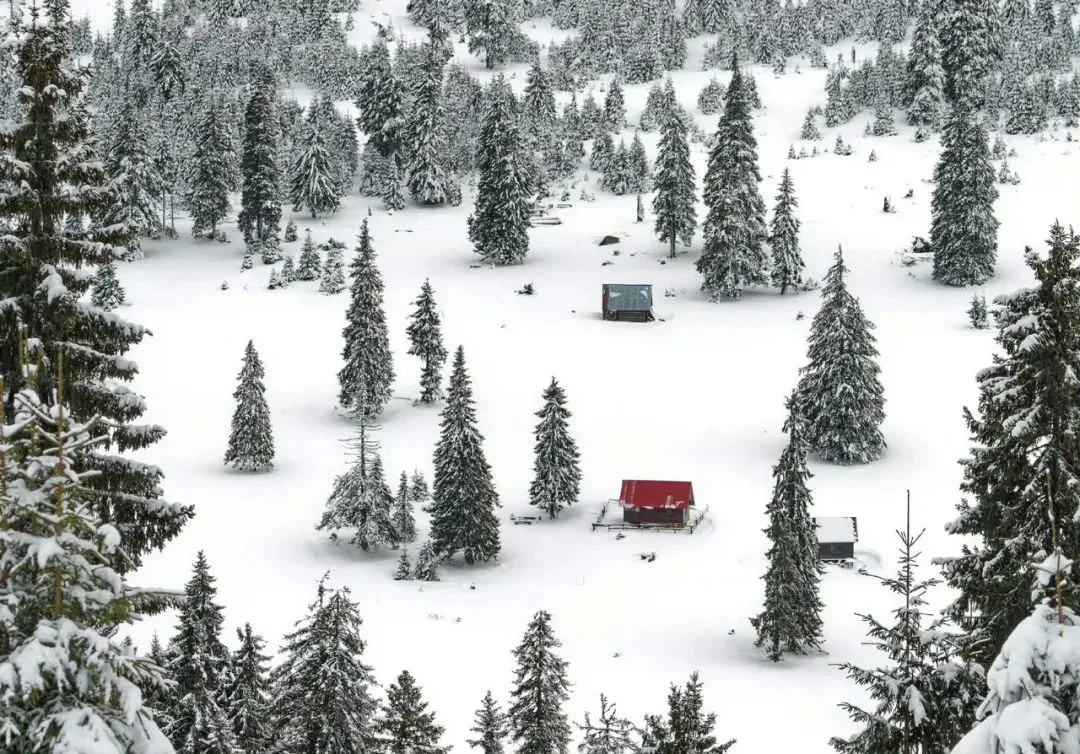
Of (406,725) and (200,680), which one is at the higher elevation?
(200,680)

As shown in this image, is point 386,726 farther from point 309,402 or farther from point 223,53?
point 223,53

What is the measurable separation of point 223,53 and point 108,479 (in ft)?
482

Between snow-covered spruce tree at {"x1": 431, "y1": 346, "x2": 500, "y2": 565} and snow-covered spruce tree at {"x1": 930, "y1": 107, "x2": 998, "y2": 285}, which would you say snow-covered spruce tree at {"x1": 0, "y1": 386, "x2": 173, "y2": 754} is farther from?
snow-covered spruce tree at {"x1": 930, "y1": 107, "x2": 998, "y2": 285}

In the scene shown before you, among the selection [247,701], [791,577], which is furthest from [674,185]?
[247,701]

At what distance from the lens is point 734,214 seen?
314 feet

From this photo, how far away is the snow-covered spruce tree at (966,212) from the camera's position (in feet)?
303

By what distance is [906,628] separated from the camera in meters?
20.3

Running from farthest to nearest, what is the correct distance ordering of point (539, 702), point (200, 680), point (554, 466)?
point (554, 466), point (539, 702), point (200, 680)

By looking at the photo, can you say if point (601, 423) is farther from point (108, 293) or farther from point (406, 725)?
point (406, 725)

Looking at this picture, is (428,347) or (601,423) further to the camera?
(428,347)

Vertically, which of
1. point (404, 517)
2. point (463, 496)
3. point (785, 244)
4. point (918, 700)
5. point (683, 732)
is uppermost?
point (785, 244)

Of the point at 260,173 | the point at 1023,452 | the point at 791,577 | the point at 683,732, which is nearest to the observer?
the point at 1023,452

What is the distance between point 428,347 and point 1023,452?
60.9 meters

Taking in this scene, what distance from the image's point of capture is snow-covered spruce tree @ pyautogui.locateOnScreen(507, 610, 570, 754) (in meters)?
33.8
